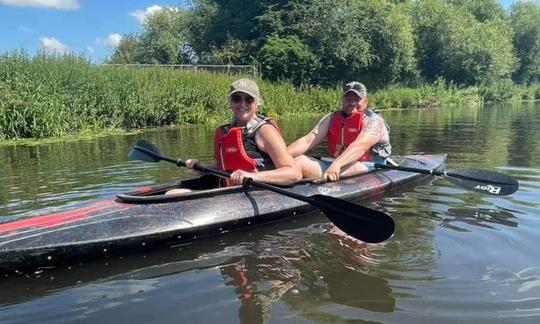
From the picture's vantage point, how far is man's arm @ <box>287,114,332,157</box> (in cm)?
596

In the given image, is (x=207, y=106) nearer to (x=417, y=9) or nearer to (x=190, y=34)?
(x=190, y=34)

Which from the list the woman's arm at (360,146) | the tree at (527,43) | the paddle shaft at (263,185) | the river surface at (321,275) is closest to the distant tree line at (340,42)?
the tree at (527,43)

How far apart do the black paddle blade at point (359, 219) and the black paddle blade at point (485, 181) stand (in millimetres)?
1979

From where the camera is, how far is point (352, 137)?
231 inches

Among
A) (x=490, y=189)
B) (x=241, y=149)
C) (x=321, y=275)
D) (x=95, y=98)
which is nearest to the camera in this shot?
(x=321, y=275)

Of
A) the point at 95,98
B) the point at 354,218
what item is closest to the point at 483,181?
the point at 354,218

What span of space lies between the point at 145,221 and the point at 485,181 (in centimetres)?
342

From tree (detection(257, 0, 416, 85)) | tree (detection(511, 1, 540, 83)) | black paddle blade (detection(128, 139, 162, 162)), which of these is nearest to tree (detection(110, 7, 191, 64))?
tree (detection(257, 0, 416, 85))

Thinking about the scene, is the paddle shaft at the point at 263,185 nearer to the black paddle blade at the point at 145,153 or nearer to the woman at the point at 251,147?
the woman at the point at 251,147

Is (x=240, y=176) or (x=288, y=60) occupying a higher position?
(x=288, y=60)

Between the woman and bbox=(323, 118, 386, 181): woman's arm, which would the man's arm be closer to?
bbox=(323, 118, 386, 181): woman's arm

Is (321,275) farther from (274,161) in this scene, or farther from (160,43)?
(160,43)

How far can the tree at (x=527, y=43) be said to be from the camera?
178ft

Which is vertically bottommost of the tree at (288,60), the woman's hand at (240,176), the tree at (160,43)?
the woman's hand at (240,176)
